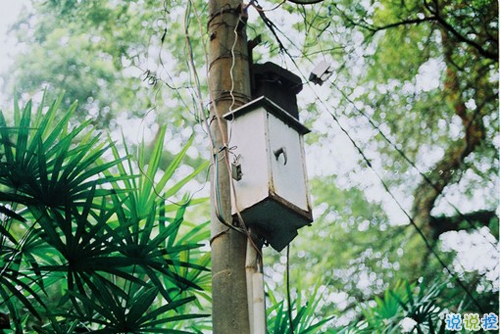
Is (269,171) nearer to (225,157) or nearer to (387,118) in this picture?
(225,157)

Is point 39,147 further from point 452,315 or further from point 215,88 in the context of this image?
point 452,315

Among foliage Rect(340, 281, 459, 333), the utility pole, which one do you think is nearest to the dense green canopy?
foliage Rect(340, 281, 459, 333)

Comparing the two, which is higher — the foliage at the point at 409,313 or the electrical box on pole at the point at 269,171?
the foliage at the point at 409,313

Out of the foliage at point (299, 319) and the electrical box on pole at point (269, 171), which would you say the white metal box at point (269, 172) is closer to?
the electrical box on pole at point (269, 171)

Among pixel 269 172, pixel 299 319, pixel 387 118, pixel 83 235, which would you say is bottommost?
pixel 269 172

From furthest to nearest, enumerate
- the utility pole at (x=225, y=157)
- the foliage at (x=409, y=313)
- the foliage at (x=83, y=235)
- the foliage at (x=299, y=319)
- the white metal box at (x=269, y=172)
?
the foliage at (x=409, y=313)
the foliage at (x=299, y=319)
the foliage at (x=83, y=235)
the white metal box at (x=269, y=172)
the utility pole at (x=225, y=157)

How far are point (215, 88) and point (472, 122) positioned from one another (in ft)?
18.4

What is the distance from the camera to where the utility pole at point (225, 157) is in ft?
7.33

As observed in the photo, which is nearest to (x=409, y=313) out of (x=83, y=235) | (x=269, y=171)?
(x=83, y=235)

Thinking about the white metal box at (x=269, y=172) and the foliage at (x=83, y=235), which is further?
the foliage at (x=83, y=235)

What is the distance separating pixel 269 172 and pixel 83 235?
4.14 ft

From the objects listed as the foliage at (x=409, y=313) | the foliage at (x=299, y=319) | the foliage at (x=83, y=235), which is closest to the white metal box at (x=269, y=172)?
the foliage at (x=83, y=235)

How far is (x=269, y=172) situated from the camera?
8.19ft

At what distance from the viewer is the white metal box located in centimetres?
244
